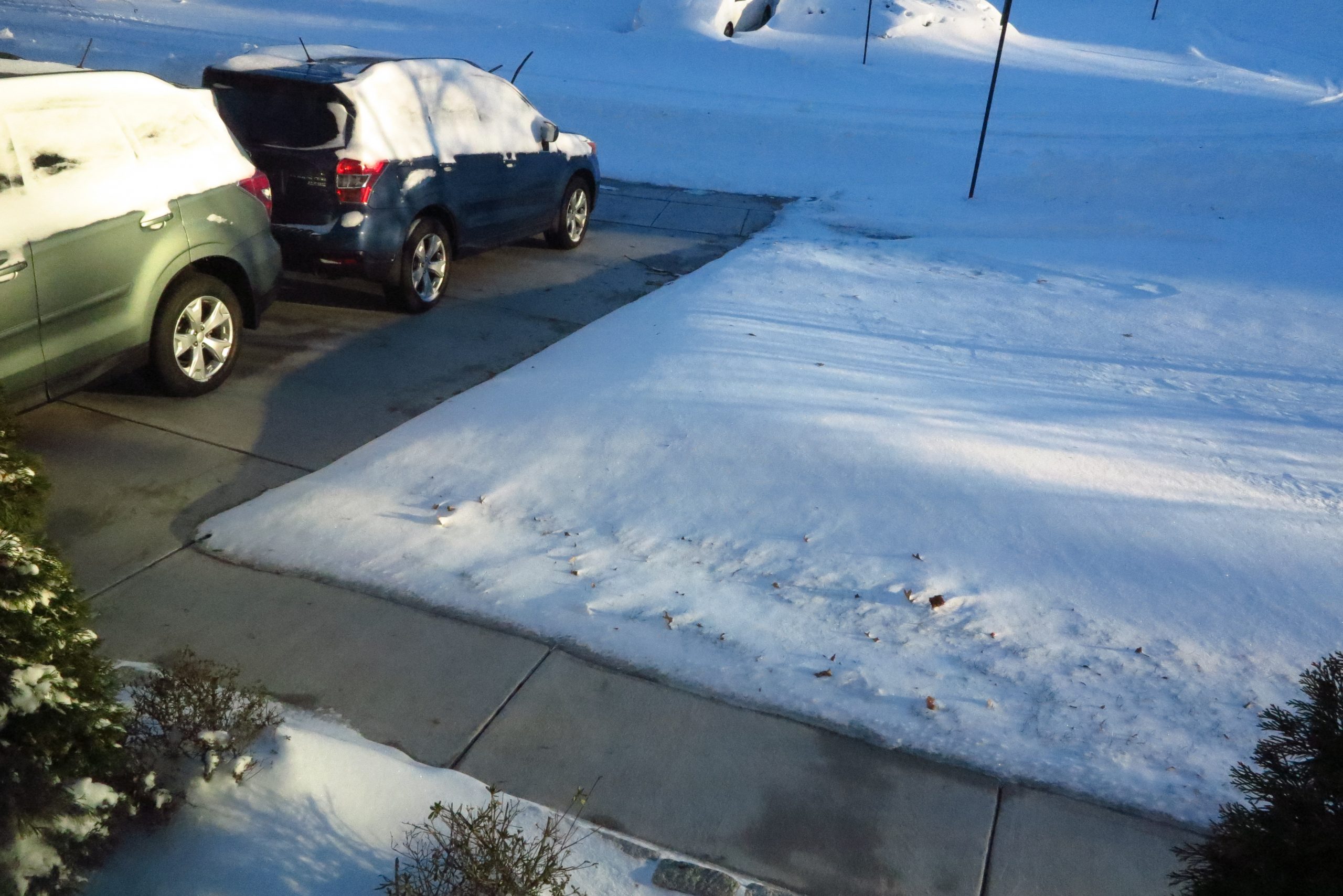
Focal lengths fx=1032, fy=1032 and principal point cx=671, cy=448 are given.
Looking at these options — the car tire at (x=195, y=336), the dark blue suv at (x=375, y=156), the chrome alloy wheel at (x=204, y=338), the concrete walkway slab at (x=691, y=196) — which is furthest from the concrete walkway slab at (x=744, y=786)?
the concrete walkway slab at (x=691, y=196)

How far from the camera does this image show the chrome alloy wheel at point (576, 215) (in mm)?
10578

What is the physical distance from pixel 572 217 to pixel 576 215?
0.12 meters

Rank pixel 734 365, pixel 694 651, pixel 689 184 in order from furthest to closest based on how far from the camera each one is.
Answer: pixel 689 184 → pixel 734 365 → pixel 694 651

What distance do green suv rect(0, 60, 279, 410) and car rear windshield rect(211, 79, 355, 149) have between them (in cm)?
109

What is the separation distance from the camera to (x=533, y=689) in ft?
13.2

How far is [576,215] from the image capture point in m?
10.8

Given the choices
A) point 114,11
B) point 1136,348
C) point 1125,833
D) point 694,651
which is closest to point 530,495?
point 694,651

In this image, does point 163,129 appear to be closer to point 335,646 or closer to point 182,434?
point 182,434

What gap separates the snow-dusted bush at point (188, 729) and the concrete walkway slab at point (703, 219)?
9043 millimetres

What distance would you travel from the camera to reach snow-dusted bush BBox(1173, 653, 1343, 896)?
2176mm

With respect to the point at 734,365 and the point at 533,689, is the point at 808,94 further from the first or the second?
the point at 533,689

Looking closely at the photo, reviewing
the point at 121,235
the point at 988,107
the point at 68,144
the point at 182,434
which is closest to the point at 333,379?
the point at 182,434

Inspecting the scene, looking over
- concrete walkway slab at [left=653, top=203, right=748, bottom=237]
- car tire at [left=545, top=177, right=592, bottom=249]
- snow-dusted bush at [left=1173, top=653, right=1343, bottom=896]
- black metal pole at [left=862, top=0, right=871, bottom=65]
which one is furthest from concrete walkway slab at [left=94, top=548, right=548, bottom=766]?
black metal pole at [left=862, top=0, right=871, bottom=65]

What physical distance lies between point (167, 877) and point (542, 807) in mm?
1116
